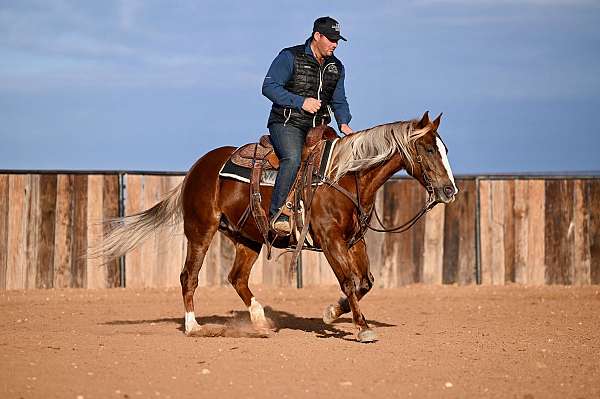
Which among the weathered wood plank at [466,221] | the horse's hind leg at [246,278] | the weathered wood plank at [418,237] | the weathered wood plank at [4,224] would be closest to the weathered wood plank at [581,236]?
the weathered wood plank at [466,221]

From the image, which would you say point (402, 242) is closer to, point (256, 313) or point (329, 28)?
point (256, 313)

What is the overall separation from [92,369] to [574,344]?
4535 millimetres

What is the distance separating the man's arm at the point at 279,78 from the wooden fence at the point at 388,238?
5685 millimetres

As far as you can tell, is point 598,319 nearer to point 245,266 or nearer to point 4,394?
point 245,266

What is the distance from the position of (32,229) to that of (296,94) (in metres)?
6.51

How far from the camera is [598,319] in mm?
11922

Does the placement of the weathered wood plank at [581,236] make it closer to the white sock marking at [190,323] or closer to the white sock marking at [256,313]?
the white sock marking at [256,313]

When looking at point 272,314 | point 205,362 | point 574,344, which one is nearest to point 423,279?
point 272,314

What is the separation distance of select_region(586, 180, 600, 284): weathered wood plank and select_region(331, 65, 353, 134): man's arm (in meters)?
7.36

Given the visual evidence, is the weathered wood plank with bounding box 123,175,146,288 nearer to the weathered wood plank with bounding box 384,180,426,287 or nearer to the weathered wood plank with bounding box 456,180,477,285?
the weathered wood plank with bounding box 384,180,426,287

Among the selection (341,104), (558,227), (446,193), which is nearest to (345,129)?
(341,104)

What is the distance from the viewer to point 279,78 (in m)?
9.71

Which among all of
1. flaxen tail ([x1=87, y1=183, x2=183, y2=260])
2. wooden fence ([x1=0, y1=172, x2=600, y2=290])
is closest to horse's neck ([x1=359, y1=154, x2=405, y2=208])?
flaxen tail ([x1=87, y1=183, x2=183, y2=260])

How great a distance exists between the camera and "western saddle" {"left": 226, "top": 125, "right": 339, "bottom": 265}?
9.56 meters
